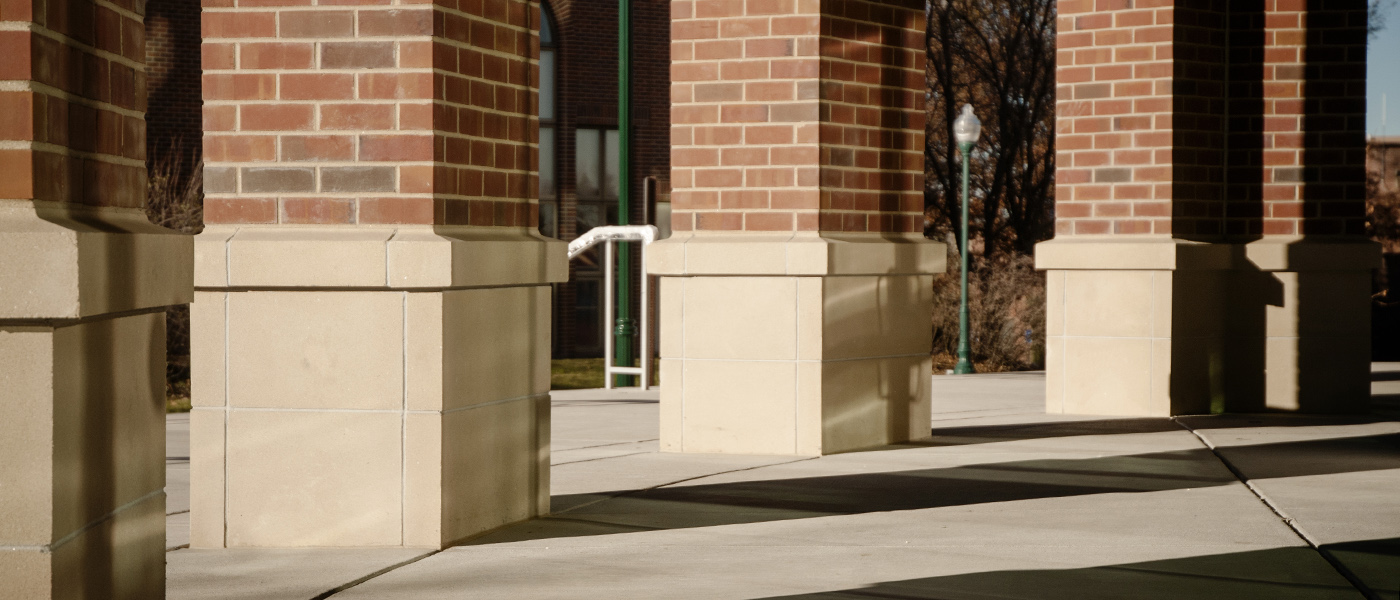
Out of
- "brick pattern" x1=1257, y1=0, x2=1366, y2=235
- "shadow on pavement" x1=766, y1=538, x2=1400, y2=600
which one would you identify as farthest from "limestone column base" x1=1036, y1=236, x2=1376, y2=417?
"shadow on pavement" x1=766, y1=538, x2=1400, y2=600

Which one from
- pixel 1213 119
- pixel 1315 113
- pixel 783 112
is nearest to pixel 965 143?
pixel 1213 119

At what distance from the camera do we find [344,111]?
223 inches

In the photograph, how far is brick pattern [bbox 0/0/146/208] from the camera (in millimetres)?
3059

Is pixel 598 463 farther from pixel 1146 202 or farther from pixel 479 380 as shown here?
pixel 1146 202

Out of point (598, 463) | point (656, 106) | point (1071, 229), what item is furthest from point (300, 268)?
point (656, 106)

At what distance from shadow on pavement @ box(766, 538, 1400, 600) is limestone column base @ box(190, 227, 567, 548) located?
5.13ft

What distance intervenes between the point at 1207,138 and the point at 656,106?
20.7 m

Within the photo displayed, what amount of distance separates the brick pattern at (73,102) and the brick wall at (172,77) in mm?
23849

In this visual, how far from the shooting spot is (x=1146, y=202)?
37.1ft

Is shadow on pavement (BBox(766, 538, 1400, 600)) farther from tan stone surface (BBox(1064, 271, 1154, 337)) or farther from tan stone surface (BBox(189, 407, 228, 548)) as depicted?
tan stone surface (BBox(1064, 271, 1154, 337))

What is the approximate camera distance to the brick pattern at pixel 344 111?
18.4 ft

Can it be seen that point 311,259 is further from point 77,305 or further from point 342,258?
point 77,305

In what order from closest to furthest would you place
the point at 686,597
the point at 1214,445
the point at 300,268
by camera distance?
the point at 686,597 → the point at 300,268 → the point at 1214,445

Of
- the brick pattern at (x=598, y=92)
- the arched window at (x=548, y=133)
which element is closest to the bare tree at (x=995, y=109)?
the brick pattern at (x=598, y=92)
